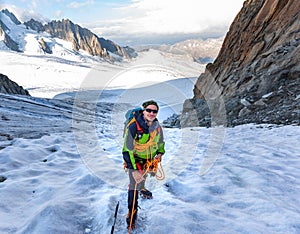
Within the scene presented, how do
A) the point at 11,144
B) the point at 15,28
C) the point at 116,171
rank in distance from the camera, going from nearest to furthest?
the point at 116,171, the point at 11,144, the point at 15,28

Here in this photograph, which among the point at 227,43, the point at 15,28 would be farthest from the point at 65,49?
the point at 227,43

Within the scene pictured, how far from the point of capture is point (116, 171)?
270 inches

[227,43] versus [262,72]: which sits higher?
[227,43]

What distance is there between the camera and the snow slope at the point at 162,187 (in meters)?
4.04

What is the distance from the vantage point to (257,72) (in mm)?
17500

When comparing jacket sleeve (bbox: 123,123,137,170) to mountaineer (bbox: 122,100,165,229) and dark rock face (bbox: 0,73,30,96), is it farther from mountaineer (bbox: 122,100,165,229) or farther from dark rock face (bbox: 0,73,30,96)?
dark rock face (bbox: 0,73,30,96)

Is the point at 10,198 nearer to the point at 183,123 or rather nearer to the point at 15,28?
the point at 183,123

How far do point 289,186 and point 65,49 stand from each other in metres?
194

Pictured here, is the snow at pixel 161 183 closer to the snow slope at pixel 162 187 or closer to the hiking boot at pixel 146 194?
the snow slope at pixel 162 187

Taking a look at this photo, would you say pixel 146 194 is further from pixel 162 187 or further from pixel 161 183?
pixel 161 183

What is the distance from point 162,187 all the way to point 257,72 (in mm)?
15117

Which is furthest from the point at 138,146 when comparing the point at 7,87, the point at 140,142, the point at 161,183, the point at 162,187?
the point at 7,87

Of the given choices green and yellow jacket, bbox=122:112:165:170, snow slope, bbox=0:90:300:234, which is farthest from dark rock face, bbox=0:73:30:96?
green and yellow jacket, bbox=122:112:165:170

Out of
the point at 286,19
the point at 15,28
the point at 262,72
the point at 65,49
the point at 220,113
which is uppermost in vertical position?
the point at 15,28
